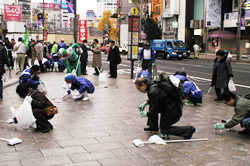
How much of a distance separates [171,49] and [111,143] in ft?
92.0

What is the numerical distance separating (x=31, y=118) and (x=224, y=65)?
20.6 ft

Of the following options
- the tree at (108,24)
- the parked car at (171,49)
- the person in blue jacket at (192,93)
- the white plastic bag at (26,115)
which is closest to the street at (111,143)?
the white plastic bag at (26,115)

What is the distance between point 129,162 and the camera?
14.4ft

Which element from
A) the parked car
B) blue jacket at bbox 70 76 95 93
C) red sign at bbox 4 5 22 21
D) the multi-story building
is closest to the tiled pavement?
blue jacket at bbox 70 76 95 93

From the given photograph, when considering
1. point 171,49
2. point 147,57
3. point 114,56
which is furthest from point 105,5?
point 147,57

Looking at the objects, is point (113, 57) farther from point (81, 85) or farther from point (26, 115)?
point (26, 115)

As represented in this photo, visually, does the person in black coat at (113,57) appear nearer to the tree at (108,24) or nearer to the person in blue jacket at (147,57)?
the person in blue jacket at (147,57)

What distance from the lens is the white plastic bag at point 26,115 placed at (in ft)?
18.5

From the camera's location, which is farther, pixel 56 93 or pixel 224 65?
pixel 56 93

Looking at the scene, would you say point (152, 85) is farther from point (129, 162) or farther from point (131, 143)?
point (129, 162)

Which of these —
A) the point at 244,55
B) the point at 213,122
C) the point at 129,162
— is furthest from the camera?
the point at 244,55

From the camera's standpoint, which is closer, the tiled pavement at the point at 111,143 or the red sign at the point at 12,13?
the tiled pavement at the point at 111,143

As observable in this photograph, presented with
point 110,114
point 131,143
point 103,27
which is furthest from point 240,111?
point 103,27

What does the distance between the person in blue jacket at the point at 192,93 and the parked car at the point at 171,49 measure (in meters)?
23.7
